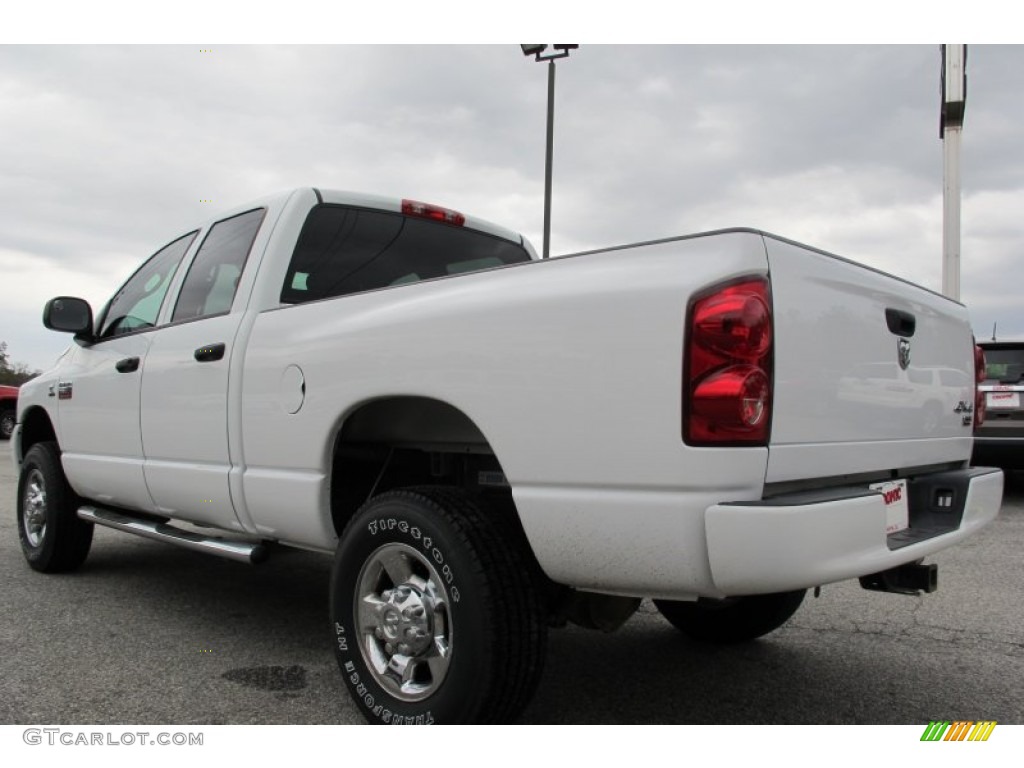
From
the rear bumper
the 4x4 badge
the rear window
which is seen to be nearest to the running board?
the rear bumper

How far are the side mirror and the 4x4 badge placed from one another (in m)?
4.04

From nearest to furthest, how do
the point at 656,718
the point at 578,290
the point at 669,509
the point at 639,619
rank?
the point at 669,509 < the point at 578,290 < the point at 656,718 < the point at 639,619

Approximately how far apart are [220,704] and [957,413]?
2.76 m

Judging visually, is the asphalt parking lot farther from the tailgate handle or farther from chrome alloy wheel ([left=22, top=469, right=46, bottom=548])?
the tailgate handle

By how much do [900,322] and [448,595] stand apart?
1560 millimetres

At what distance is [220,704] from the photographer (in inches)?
116

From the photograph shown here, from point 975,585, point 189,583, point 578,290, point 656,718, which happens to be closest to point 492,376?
point 578,290

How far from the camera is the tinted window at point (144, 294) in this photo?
4324 mm

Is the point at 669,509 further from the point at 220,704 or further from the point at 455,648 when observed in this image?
the point at 220,704

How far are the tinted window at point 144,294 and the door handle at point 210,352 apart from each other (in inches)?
33.2

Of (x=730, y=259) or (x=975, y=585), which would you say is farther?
(x=975, y=585)

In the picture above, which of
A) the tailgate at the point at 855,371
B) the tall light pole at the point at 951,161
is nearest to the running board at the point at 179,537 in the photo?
the tailgate at the point at 855,371

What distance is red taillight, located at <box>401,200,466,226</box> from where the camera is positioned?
13.1 feet

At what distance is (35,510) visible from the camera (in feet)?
17.1
